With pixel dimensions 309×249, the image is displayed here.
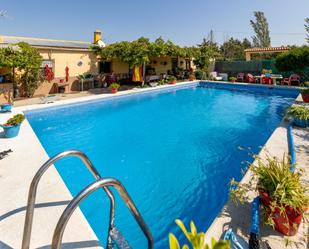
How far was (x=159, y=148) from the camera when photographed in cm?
787

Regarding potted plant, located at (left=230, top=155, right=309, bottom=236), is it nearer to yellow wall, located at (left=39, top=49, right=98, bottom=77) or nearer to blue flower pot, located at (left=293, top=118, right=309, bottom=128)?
blue flower pot, located at (left=293, top=118, right=309, bottom=128)

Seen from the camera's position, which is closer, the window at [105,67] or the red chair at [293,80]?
the window at [105,67]

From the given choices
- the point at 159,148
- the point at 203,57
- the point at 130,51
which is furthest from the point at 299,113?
the point at 203,57

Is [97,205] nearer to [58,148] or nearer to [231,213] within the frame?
[231,213]

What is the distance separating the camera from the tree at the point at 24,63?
11758 millimetres

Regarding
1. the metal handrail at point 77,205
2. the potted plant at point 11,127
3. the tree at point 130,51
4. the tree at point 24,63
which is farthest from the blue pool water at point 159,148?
the tree at point 130,51

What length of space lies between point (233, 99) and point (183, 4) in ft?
32.5

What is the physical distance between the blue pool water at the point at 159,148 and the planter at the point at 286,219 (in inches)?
58.6

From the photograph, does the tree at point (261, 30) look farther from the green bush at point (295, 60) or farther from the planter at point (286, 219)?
the planter at point (286, 219)

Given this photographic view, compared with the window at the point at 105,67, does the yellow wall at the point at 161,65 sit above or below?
above

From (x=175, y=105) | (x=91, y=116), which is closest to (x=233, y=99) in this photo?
(x=175, y=105)

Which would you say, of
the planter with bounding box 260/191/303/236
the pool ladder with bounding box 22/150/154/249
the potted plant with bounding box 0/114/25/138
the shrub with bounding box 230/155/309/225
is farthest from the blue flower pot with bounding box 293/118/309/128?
the potted plant with bounding box 0/114/25/138

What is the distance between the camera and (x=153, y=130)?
9883 millimetres

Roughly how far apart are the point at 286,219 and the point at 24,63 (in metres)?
14.1
